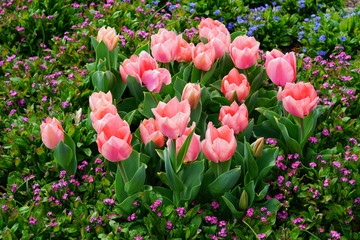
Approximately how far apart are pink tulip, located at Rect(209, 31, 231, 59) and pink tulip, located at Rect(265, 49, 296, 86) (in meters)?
0.38

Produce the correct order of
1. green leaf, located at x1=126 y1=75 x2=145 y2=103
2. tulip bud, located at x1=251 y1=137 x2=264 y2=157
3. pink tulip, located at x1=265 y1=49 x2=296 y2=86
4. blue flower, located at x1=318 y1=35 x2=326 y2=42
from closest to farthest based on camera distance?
tulip bud, located at x1=251 y1=137 x2=264 y2=157 < pink tulip, located at x1=265 y1=49 x2=296 y2=86 < green leaf, located at x1=126 y1=75 x2=145 y2=103 < blue flower, located at x1=318 y1=35 x2=326 y2=42

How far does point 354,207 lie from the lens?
8.38 ft

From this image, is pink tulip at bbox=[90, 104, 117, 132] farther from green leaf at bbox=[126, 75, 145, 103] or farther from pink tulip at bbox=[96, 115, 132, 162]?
green leaf at bbox=[126, 75, 145, 103]

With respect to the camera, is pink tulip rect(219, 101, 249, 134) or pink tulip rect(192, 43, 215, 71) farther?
pink tulip rect(192, 43, 215, 71)

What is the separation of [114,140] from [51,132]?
480 millimetres

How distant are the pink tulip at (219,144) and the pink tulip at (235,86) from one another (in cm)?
57

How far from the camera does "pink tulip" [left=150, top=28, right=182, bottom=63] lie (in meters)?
2.82

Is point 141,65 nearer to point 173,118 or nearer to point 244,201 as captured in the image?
point 173,118

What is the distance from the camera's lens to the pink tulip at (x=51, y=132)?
236 centimetres

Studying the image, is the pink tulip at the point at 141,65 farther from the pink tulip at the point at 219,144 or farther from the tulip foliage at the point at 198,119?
the pink tulip at the point at 219,144

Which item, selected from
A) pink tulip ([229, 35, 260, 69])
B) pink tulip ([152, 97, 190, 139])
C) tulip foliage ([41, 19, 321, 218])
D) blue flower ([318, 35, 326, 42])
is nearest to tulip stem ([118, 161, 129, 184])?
tulip foliage ([41, 19, 321, 218])

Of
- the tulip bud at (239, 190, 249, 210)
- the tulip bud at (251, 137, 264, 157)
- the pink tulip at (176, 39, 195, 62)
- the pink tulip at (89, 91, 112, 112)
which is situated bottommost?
the tulip bud at (239, 190, 249, 210)

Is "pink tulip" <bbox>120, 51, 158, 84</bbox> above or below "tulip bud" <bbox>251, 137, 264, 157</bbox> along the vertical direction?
above

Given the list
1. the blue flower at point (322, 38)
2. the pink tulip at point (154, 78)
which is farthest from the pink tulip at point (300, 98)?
the blue flower at point (322, 38)
